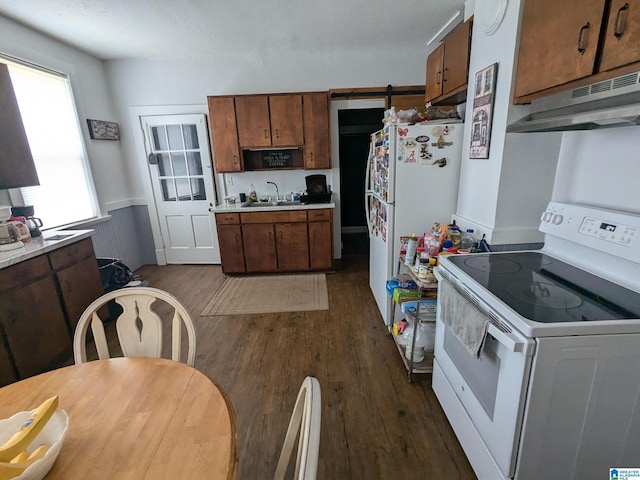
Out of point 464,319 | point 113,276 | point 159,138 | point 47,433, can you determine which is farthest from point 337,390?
point 159,138

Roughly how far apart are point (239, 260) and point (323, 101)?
2221 millimetres

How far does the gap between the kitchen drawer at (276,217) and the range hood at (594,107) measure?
98.9 inches

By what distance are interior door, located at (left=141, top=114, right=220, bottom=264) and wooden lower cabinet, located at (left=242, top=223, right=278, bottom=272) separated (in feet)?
2.53

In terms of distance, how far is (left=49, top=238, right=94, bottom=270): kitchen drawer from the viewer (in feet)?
7.21

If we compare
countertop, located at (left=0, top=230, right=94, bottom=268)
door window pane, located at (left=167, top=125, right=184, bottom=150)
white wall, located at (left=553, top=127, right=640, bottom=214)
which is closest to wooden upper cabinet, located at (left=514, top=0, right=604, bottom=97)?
white wall, located at (left=553, top=127, right=640, bottom=214)

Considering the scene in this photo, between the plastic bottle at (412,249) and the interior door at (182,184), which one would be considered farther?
the interior door at (182,184)

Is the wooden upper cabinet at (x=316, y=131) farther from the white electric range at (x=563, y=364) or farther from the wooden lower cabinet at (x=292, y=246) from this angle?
the white electric range at (x=563, y=364)

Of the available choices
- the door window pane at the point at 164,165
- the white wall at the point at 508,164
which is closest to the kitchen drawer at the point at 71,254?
the door window pane at the point at 164,165

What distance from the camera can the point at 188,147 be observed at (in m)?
3.99

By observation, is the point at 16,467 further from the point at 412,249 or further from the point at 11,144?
the point at 11,144

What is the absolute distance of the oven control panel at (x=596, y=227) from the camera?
114 cm

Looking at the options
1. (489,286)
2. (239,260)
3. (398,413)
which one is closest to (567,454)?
(489,286)

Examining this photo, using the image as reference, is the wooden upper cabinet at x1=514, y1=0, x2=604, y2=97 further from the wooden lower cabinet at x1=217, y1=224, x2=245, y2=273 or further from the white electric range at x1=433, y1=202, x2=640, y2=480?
the wooden lower cabinet at x1=217, y1=224, x2=245, y2=273

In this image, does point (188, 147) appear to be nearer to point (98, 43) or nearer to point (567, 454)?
point (98, 43)
